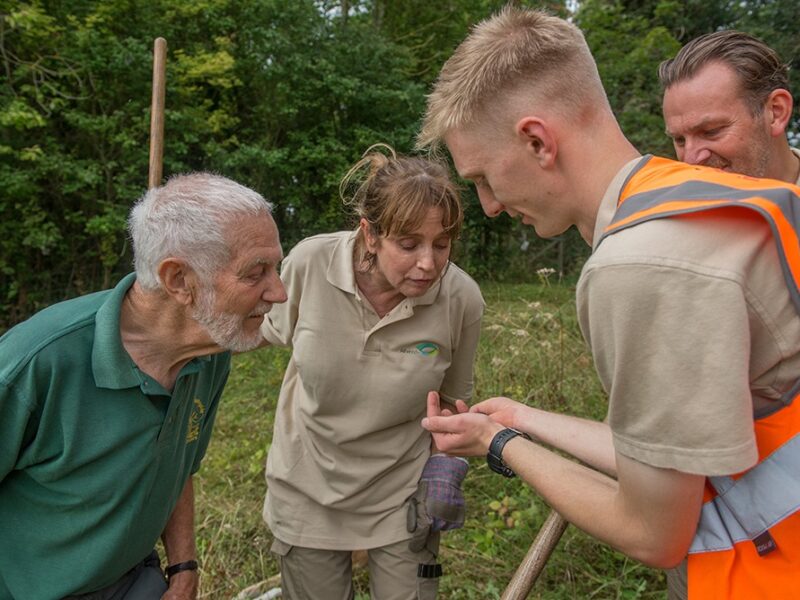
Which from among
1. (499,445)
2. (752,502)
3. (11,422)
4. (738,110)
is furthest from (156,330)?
(738,110)

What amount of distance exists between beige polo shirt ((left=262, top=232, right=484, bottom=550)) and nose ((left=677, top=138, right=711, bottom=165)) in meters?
0.95

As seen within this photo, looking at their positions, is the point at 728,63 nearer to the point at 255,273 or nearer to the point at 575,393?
the point at 255,273

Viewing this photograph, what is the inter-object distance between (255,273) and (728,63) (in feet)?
5.92

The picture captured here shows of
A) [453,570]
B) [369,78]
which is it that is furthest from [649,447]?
[369,78]

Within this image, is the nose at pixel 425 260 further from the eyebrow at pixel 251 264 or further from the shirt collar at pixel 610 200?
the shirt collar at pixel 610 200

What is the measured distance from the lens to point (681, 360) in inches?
39.9

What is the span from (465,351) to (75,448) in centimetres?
150

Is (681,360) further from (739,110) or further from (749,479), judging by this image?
(739,110)

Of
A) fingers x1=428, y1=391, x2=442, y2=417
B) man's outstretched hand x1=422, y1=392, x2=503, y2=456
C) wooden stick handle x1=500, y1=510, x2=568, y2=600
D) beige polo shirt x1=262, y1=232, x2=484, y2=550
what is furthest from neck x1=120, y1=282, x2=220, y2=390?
wooden stick handle x1=500, y1=510, x2=568, y2=600

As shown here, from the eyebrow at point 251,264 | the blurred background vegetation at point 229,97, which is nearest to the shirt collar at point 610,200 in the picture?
the eyebrow at point 251,264

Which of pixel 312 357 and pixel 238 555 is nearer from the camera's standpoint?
pixel 312 357

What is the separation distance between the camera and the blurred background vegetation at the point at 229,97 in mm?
9344

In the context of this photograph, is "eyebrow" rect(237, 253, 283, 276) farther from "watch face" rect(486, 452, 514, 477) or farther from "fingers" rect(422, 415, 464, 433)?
"watch face" rect(486, 452, 514, 477)

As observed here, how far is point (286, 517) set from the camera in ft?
8.61
